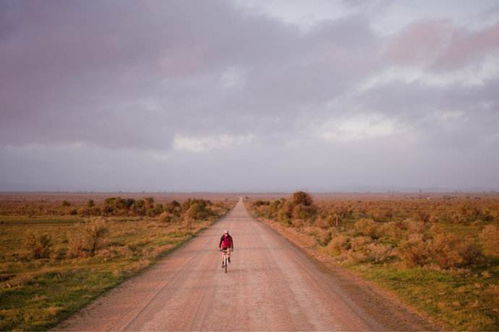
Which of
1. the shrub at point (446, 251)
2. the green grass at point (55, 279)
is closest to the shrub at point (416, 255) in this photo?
the shrub at point (446, 251)

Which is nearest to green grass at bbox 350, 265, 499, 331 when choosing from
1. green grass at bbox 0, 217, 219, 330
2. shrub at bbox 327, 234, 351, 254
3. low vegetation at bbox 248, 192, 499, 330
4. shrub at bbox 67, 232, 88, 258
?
low vegetation at bbox 248, 192, 499, 330

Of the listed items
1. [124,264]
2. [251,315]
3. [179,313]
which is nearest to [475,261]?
[251,315]

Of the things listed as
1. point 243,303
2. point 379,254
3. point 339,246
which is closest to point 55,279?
point 243,303

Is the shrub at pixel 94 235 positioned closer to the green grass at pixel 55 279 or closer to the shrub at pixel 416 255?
the green grass at pixel 55 279

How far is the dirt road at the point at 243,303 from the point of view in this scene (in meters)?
8.98

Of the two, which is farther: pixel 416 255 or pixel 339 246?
pixel 339 246

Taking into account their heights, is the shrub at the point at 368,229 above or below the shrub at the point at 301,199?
below

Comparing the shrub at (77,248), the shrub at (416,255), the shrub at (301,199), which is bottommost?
the shrub at (77,248)

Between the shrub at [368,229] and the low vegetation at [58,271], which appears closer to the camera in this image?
the low vegetation at [58,271]

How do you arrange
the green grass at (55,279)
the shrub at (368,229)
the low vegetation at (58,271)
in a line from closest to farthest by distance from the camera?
1. the green grass at (55,279)
2. the low vegetation at (58,271)
3. the shrub at (368,229)

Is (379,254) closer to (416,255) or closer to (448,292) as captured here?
(416,255)

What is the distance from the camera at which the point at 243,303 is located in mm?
10797

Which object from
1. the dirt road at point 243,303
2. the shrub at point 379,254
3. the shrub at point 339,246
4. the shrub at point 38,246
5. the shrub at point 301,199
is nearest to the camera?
the dirt road at point 243,303

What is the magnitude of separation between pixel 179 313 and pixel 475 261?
14.5 meters
